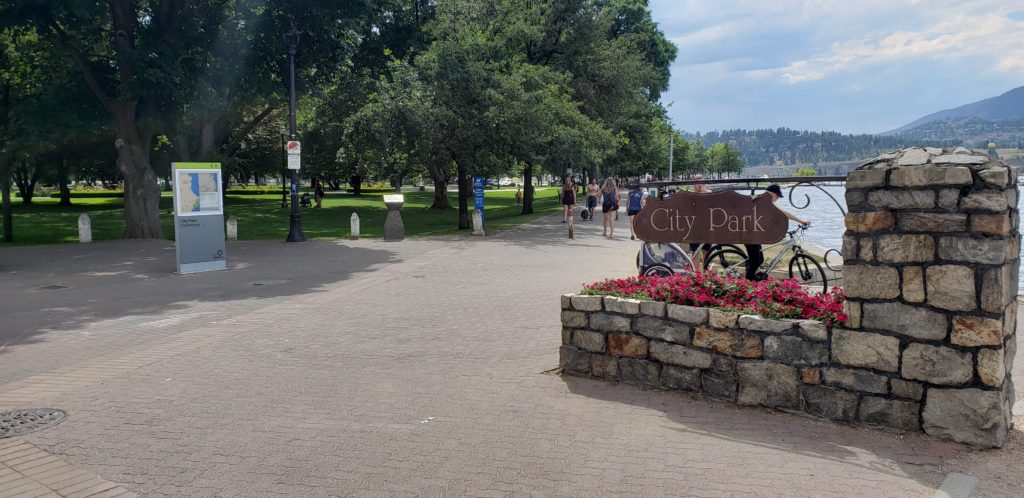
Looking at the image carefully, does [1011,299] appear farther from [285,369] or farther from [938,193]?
[285,369]

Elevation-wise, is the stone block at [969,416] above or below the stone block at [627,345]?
below

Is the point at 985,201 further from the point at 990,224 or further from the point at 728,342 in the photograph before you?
the point at 728,342

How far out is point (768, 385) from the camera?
17.6 feet

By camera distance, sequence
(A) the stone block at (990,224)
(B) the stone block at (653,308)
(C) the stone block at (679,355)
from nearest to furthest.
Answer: (A) the stone block at (990,224)
(C) the stone block at (679,355)
(B) the stone block at (653,308)

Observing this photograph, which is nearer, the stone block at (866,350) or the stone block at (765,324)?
the stone block at (866,350)

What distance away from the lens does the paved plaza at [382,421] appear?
169 inches

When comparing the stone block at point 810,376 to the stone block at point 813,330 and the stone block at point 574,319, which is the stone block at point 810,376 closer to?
the stone block at point 813,330

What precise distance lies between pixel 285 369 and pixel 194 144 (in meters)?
31.8

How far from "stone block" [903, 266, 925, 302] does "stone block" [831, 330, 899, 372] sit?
1.03ft

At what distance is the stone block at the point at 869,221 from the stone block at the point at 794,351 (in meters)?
0.86

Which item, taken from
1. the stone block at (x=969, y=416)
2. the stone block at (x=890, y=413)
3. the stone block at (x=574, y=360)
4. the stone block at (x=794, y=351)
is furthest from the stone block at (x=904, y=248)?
the stone block at (x=574, y=360)

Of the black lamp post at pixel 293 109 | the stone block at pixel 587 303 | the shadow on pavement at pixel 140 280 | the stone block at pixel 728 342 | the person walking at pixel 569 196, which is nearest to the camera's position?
the stone block at pixel 728 342

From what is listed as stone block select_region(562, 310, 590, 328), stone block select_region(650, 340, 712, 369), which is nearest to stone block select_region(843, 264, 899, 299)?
stone block select_region(650, 340, 712, 369)

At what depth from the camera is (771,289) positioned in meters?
5.91
